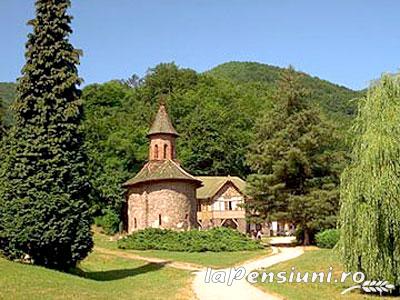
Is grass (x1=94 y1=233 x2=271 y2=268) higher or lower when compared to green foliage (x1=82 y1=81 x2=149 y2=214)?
lower

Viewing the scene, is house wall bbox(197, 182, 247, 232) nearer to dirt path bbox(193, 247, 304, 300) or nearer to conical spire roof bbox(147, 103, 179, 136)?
conical spire roof bbox(147, 103, 179, 136)

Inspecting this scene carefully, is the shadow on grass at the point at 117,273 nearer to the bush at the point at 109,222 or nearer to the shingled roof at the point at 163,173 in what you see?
the shingled roof at the point at 163,173

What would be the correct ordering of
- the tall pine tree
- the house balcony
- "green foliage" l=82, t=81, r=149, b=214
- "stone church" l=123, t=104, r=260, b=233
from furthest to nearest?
1. the house balcony
2. "green foliage" l=82, t=81, r=149, b=214
3. "stone church" l=123, t=104, r=260, b=233
4. the tall pine tree

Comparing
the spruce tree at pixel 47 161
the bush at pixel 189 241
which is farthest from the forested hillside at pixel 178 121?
the spruce tree at pixel 47 161

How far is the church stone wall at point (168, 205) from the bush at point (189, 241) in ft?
11.3

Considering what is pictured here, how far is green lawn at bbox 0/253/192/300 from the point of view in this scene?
615 inches

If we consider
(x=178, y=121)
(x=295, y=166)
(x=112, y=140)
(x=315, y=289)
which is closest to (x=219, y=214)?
(x=112, y=140)

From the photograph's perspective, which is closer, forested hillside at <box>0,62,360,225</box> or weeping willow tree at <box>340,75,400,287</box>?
weeping willow tree at <box>340,75,400,287</box>

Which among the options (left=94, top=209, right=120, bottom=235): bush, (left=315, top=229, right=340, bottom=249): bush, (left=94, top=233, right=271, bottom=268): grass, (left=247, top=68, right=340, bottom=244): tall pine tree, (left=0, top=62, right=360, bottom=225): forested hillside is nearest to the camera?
(left=94, top=233, right=271, bottom=268): grass

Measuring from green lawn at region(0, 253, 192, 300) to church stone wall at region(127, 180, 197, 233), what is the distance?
16.3m

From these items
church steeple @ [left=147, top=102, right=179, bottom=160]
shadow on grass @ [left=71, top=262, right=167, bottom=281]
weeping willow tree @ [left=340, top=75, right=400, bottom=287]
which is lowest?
shadow on grass @ [left=71, top=262, right=167, bottom=281]

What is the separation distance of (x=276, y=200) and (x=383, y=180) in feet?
77.9

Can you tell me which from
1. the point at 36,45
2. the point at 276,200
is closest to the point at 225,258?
the point at 276,200

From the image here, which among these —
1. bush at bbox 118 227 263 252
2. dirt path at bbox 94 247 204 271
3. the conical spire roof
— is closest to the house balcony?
the conical spire roof
